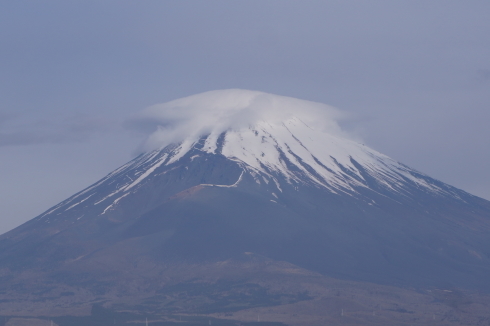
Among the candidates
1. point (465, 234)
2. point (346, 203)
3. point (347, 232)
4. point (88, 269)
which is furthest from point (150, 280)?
point (465, 234)

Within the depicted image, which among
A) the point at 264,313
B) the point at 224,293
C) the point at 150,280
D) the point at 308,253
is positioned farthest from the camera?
the point at 308,253

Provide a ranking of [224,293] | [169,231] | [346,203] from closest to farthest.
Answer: [224,293], [169,231], [346,203]

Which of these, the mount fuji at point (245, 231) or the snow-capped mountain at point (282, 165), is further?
the snow-capped mountain at point (282, 165)

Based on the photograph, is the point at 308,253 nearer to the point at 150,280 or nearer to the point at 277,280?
the point at 277,280

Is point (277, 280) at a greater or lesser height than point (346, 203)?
lesser

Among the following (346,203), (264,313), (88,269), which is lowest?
(264,313)

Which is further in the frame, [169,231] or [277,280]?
[169,231]

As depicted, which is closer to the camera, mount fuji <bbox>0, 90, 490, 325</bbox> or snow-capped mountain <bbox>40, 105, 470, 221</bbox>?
mount fuji <bbox>0, 90, 490, 325</bbox>

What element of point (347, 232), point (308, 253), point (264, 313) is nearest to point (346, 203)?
point (347, 232)
